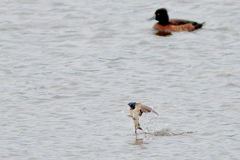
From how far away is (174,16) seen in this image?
18953mm

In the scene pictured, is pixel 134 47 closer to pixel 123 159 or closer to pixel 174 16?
pixel 174 16

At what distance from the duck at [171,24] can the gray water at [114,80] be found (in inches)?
9.9

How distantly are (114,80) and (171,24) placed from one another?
5.49 m

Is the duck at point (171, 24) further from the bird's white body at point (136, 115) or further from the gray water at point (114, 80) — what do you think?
the bird's white body at point (136, 115)

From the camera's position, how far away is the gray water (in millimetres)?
8664

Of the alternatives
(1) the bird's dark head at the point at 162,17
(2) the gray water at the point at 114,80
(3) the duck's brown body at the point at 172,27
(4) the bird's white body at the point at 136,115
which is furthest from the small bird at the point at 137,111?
(1) the bird's dark head at the point at 162,17

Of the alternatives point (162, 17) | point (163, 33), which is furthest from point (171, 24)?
point (163, 33)

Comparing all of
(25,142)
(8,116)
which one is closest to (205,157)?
(25,142)

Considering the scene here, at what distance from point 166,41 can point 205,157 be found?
7983 mm

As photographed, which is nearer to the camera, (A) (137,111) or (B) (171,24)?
(A) (137,111)

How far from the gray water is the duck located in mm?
252

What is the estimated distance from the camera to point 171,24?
17.2 m

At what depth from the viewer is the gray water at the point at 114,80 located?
28.4ft

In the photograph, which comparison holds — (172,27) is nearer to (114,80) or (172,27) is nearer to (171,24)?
(171,24)
